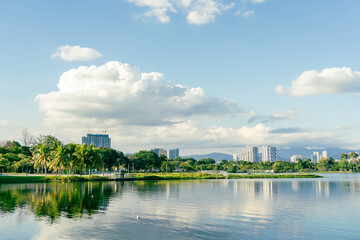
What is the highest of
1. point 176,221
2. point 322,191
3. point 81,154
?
point 81,154

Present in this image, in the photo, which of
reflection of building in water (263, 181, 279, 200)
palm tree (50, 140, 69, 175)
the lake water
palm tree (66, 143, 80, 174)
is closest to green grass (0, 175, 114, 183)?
palm tree (50, 140, 69, 175)

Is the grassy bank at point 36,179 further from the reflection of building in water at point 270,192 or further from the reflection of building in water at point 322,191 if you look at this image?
the reflection of building in water at point 322,191

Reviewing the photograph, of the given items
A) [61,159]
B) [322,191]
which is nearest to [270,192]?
[322,191]

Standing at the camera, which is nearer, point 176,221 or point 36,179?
point 176,221

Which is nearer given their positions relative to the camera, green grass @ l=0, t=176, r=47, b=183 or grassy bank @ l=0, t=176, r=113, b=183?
green grass @ l=0, t=176, r=47, b=183

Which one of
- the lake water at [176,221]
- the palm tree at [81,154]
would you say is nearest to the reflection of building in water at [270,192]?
the lake water at [176,221]

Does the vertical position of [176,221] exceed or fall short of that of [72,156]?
it falls short

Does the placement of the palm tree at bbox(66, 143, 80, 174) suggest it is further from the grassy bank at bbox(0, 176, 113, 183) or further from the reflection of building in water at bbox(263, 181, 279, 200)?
the reflection of building in water at bbox(263, 181, 279, 200)

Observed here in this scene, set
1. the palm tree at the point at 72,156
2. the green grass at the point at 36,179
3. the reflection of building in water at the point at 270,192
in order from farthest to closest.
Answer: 1. the palm tree at the point at 72,156
2. the green grass at the point at 36,179
3. the reflection of building in water at the point at 270,192

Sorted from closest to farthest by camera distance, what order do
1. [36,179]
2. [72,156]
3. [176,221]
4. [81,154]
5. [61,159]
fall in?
[176,221] < [36,179] < [61,159] < [81,154] < [72,156]

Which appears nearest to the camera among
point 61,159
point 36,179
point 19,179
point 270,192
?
point 270,192

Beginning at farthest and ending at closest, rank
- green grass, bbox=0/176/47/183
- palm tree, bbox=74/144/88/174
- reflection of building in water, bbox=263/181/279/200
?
palm tree, bbox=74/144/88/174
green grass, bbox=0/176/47/183
reflection of building in water, bbox=263/181/279/200

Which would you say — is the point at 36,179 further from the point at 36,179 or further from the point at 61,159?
the point at 61,159

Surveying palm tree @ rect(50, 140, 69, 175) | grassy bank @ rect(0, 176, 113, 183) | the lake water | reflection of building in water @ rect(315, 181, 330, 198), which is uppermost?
palm tree @ rect(50, 140, 69, 175)
